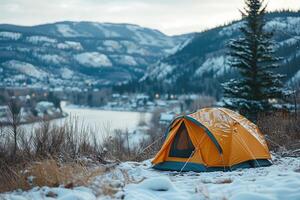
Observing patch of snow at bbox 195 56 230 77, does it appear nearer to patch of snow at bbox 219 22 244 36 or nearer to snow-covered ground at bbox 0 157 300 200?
patch of snow at bbox 219 22 244 36

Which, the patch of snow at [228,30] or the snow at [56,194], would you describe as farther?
the patch of snow at [228,30]

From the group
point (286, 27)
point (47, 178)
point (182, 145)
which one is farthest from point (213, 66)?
point (47, 178)

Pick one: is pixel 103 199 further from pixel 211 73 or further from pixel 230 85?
pixel 211 73

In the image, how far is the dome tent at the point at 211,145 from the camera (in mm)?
9203

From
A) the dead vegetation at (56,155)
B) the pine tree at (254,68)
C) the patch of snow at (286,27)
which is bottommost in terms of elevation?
the dead vegetation at (56,155)

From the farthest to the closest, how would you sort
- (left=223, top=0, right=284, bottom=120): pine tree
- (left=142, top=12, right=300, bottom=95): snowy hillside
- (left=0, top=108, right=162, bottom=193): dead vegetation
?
(left=142, top=12, right=300, bottom=95): snowy hillside → (left=223, top=0, right=284, bottom=120): pine tree → (left=0, top=108, right=162, bottom=193): dead vegetation

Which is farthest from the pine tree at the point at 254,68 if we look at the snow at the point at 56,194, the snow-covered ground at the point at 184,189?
the snow at the point at 56,194

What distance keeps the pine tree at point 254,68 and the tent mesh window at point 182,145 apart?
11.2 m

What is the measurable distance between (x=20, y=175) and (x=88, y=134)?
4.64m

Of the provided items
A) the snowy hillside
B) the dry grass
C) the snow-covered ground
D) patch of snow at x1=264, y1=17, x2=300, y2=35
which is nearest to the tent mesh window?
the snow-covered ground

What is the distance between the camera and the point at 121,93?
170 m

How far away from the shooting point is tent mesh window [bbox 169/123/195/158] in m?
9.59

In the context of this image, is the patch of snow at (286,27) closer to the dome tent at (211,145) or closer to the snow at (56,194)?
the dome tent at (211,145)

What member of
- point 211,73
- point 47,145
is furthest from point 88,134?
point 211,73
